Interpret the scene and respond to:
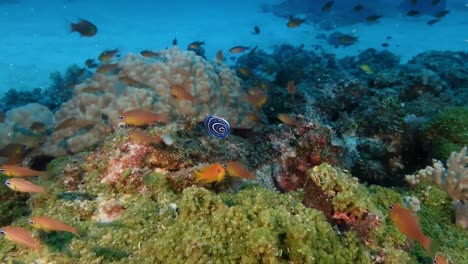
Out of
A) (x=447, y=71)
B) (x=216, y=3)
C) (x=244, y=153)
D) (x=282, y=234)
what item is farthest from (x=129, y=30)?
(x=282, y=234)

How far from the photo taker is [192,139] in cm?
502

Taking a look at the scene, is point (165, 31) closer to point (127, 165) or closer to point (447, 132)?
point (447, 132)

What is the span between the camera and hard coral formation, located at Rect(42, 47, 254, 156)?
20.2 ft

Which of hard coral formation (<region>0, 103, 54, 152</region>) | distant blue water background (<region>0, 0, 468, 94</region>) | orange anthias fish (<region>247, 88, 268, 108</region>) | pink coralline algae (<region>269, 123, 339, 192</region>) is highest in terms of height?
orange anthias fish (<region>247, 88, 268, 108</region>)

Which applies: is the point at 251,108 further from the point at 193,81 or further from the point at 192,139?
the point at 192,139

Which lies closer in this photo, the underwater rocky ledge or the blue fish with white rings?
the underwater rocky ledge

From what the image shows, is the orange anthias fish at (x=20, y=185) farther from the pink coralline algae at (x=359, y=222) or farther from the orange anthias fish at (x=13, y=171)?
the pink coralline algae at (x=359, y=222)

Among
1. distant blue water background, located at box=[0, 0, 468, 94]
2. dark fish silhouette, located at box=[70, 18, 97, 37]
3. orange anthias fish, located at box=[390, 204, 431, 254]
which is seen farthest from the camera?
distant blue water background, located at box=[0, 0, 468, 94]

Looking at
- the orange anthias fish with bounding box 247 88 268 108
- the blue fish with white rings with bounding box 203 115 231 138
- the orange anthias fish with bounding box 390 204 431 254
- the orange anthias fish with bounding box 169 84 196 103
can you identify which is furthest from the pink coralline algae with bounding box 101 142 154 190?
the orange anthias fish with bounding box 390 204 431 254

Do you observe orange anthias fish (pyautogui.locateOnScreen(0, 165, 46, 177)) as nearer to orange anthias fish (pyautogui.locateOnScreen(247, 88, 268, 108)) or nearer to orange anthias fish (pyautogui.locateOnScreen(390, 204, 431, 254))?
orange anthias fish (pyautogui.locateOnScreen(247, 88, 268, 108))

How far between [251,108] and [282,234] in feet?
13.8

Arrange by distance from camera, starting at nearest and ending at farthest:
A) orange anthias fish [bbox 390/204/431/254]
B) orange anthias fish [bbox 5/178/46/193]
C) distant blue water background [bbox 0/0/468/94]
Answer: orange anthias fish [bbox 390/204/431/254] < orange anthias fish [bbox 5/178/46/193] < distant blue water background [bbox 0/0/468/94]

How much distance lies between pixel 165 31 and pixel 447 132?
39.0 meters

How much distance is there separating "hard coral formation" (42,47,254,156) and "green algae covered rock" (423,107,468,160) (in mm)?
3838
